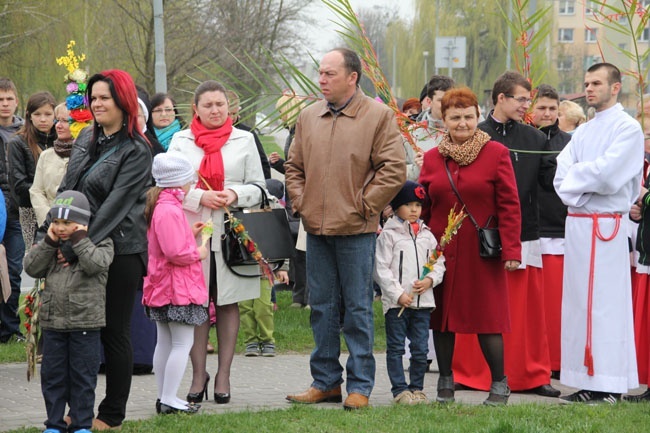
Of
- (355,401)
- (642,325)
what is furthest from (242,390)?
(642,325)

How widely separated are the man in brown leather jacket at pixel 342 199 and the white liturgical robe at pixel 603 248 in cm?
154

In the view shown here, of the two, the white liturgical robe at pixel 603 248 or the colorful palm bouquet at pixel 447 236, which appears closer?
the colorful palm bouquet at pixel 447 236

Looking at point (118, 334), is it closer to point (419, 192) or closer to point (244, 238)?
point (244, 238)

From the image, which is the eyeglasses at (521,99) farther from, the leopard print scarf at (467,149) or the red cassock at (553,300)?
the red cassock at (553,300)

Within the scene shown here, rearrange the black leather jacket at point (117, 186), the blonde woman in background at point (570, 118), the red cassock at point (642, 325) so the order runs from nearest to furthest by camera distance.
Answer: the black leather jacket at point (117, 186) < the red cassock at point (642, 325) < the blonde woman in background at point (570, 118)

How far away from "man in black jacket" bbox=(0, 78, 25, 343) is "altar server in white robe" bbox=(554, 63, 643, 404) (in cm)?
512

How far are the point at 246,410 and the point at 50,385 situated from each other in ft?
4.79

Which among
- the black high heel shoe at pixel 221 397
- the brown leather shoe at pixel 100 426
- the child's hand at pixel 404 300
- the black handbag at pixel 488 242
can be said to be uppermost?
the black handbag at pixel 488 242

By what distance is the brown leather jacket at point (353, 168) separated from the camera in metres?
7.23

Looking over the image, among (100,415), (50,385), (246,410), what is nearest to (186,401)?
(246,410)

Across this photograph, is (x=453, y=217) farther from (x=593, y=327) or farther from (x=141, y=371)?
(x=141, y=371)

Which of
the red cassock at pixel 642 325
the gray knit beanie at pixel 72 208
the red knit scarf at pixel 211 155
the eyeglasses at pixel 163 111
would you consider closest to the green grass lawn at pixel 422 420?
the red cassock at pixel 642 325

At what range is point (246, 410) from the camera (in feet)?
23.6

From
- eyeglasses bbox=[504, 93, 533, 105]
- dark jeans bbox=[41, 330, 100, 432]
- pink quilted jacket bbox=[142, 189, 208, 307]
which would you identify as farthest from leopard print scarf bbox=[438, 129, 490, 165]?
dark jeans bbox=[41, 330, 100, 432]
